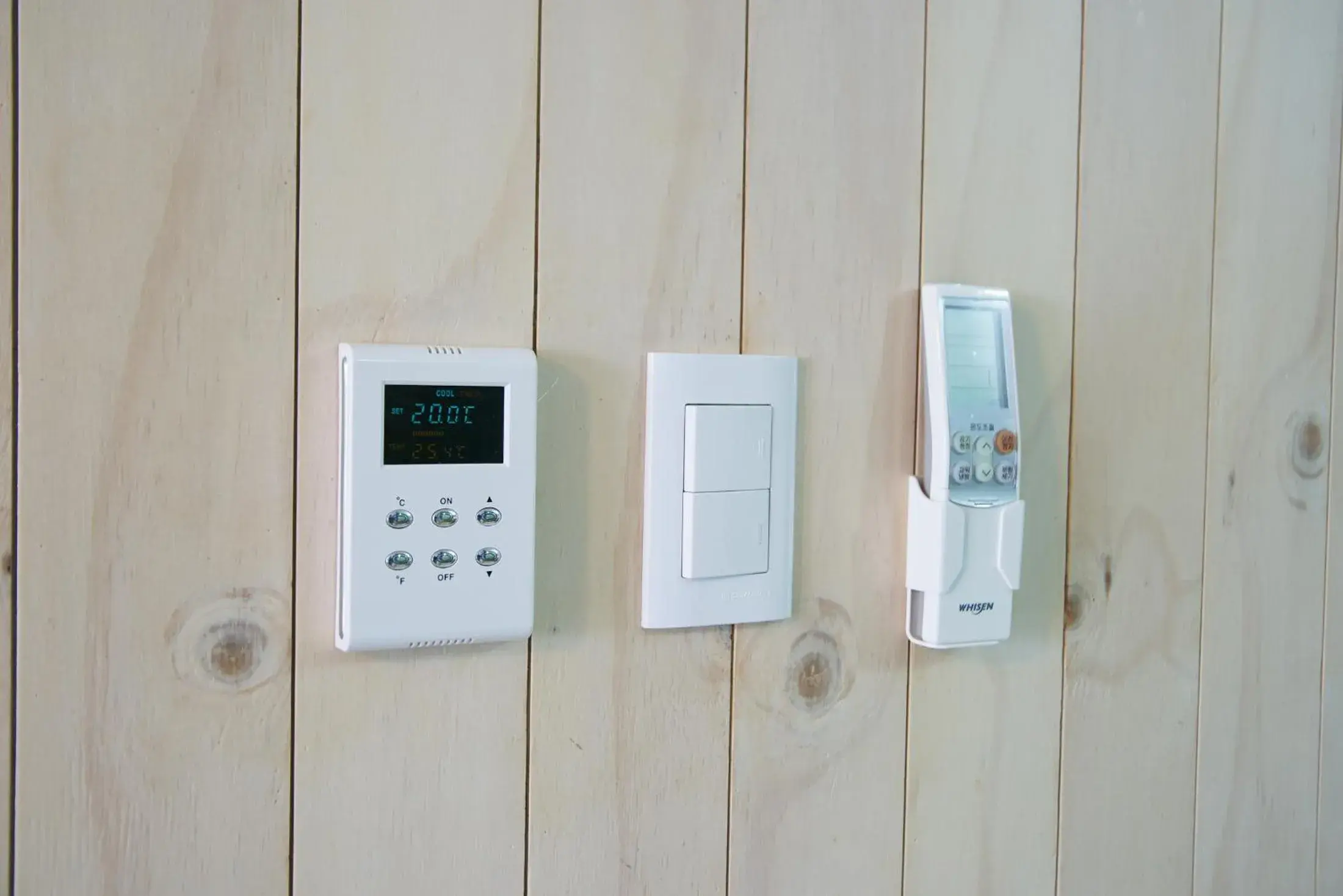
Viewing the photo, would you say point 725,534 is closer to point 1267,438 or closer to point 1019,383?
point 1019,383

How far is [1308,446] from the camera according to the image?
923 millimetres

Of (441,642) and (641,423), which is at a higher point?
(641,423)

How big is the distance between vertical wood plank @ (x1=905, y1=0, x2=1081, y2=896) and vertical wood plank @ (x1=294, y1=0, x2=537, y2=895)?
0.29 m

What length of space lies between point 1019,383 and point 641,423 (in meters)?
0.29

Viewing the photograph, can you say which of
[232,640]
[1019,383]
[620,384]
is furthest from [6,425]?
[1019,383]

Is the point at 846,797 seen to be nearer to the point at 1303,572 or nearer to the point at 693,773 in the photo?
the point at 693,773

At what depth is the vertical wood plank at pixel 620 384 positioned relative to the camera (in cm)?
65

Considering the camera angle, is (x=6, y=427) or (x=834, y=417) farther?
(x=834, y=417)

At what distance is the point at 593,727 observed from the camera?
670 millimetres

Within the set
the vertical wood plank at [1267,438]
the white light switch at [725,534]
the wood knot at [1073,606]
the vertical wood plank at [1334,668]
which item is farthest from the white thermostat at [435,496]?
the vertical wood plank at [1334,668]

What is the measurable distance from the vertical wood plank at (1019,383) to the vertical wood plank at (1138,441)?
0.06 ft

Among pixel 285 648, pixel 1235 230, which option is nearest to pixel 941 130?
pixel 1235 230

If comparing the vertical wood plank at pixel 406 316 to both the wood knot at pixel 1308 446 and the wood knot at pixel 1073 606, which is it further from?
the wood knot at pixel 1308 446

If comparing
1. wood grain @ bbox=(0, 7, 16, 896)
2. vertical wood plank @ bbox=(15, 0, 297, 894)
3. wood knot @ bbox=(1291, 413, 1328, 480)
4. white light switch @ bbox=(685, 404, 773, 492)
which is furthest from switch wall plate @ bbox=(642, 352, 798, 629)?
wood knot @ bbox=(1291, 413, 1328, 480)
